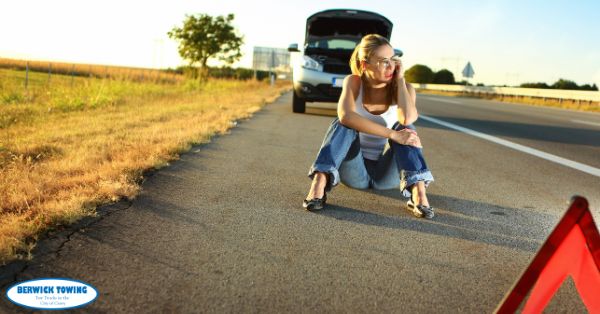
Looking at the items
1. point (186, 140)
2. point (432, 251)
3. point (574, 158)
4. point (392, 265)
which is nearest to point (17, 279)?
point (392, 265)

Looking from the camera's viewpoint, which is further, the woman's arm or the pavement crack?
the woman's arm

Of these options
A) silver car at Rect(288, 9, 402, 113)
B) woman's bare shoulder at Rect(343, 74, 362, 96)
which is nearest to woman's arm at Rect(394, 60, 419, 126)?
woman's bare shoulder at Rect(343, 74, 362, 96)

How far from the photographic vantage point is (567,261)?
1.59 meters

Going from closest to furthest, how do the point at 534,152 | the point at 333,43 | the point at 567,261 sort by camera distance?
the point at 567,261 < the point at 534,152 < the point at 333,43

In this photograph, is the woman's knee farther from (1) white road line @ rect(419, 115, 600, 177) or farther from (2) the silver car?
(2) the silver car

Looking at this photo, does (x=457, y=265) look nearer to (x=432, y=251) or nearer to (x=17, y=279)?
(x=432, y=251)

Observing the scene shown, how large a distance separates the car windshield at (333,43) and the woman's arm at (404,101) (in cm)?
863

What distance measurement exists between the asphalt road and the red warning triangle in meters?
0.61

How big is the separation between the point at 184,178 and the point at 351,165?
1.48 metres

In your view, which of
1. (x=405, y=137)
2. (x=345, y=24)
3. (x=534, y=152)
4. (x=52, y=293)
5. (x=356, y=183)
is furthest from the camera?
(x=345, y=24)

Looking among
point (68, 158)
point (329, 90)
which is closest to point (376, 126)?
point (68, 158)

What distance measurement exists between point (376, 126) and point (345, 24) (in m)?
9.41

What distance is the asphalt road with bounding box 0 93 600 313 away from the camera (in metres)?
2.26

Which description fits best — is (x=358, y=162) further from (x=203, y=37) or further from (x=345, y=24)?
(x=203, y=37)
